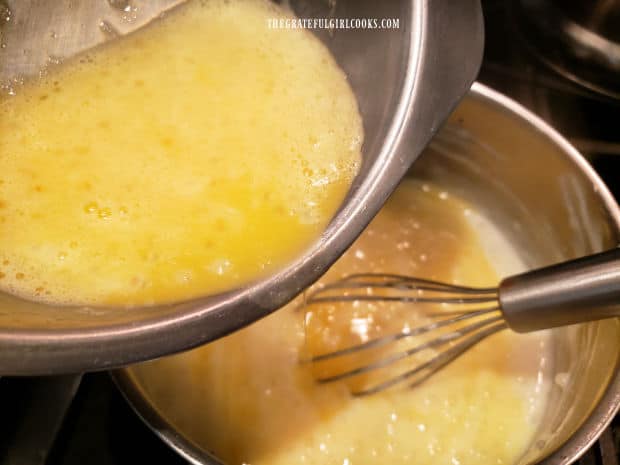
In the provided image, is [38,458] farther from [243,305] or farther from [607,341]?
[607,341]

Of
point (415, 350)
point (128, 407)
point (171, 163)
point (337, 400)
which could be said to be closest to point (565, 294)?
point (415, 350)

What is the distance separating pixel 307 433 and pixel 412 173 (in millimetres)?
554

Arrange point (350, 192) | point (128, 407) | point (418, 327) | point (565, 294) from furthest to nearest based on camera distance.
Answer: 1. point (418, 327)
2. point (128, 407)
3. point (565, 294)
4. point (350, 192)

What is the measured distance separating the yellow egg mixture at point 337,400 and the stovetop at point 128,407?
0.09 metres

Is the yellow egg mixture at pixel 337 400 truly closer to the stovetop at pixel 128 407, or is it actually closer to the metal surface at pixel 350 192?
the stovetop at pixel 128 407

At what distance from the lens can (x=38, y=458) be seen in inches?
34.2

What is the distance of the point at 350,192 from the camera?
633 mm

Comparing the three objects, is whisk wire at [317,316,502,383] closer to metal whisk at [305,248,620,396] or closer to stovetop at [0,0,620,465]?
metal whisk at [305,248,620,396]

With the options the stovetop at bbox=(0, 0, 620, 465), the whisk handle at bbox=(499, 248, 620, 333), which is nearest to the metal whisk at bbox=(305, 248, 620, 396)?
the whisk handle at bbox=(499, 248, 620, 333)

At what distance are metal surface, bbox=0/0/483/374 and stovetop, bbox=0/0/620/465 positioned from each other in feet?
1.25

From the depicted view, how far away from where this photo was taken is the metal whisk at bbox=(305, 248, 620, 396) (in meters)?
0.76

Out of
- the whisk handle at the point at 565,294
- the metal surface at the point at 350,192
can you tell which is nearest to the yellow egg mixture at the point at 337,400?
the whisk handle at the point at 565,294

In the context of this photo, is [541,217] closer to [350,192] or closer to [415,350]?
[415,350]

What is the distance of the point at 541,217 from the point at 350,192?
24.0 inches
